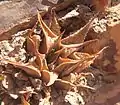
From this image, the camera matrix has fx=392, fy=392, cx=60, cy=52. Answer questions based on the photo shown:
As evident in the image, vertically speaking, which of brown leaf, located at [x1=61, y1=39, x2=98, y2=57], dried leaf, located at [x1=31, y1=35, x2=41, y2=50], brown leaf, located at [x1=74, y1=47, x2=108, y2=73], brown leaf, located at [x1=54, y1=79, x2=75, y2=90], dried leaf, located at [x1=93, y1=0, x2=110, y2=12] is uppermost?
dried leaf, located at [x1=93, y1=0, x2=110, y2=12]

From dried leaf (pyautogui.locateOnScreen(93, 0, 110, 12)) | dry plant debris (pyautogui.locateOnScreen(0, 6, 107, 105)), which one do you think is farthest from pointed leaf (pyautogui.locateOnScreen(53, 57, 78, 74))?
dried leaf (pyautogui.locateOnScreen(93, 0, 110, 12))

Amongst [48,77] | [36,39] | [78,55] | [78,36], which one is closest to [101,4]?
[78,36]

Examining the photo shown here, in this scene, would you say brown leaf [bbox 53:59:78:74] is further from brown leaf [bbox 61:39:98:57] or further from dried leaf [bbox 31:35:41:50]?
dried leaf [bbox 31:35:41:50]

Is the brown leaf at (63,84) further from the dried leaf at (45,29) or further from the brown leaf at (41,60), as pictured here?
the dried leaf at (45,29)

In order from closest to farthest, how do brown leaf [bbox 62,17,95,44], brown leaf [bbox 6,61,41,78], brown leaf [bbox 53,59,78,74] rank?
1. brown leaf [bbox 6,61,41,78]
2. brown leaf [bbox 53,59,78,74]
3. brown leaf [bbox 62,17,95,44]

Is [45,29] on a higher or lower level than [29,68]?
higher

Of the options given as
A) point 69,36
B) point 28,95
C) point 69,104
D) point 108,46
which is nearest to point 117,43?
point 108,46

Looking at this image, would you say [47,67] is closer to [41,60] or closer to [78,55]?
[41,60]
